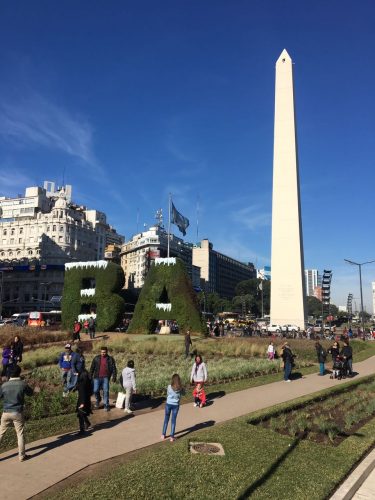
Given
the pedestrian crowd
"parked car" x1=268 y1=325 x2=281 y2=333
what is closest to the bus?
"parked car" x1=268 y1=325 x2=281 y2=333

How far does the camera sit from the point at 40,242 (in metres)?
116

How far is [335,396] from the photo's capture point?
49.2 feet

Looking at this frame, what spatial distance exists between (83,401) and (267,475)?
4.14 m

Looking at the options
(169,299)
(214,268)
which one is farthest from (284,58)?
(214,268)

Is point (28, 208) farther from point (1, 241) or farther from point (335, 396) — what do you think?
point (335, 396)

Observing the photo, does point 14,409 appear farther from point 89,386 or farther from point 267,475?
point 267,475

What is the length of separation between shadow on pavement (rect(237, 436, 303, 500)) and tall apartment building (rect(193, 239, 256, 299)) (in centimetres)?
15941

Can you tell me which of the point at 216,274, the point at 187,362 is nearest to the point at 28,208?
the point at 216,274

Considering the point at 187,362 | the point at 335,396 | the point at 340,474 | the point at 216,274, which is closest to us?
the point at 340,474

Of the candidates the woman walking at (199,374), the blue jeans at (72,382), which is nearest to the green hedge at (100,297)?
the blue jeans at (72,382)

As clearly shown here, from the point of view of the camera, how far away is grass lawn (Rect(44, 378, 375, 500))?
6.50 m

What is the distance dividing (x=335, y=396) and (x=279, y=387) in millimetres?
2030

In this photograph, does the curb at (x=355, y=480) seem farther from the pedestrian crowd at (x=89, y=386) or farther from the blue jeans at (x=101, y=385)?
the blue jeans at (x=101, y=385)

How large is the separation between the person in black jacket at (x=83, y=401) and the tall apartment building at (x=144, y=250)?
116 meters
